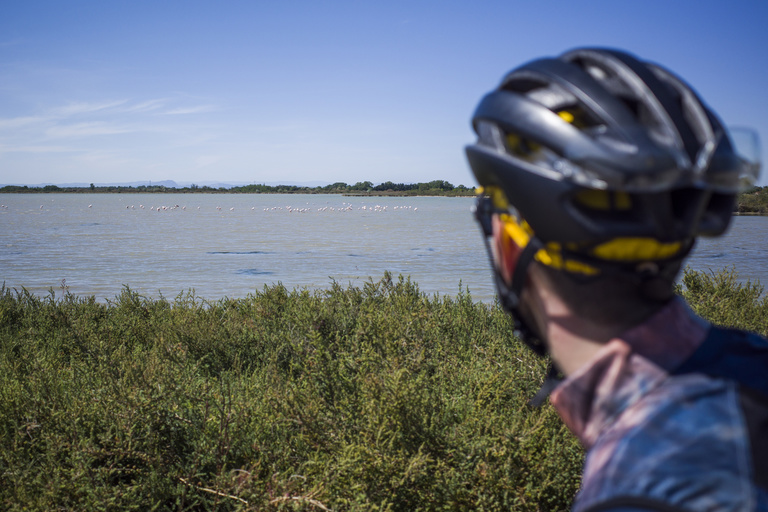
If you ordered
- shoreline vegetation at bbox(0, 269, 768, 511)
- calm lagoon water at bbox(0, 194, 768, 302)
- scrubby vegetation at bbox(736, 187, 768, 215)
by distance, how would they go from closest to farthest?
shoreline vegetation at bbox(0, 269, 768, 511)
calm lagoon water at bbox(0, 194, 768, 302)
scrubby vegetation at bbox(736, 187, 768, 215)

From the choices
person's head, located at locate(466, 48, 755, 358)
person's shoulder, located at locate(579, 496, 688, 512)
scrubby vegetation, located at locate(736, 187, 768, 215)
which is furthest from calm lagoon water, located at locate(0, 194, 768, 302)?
scrubby vegetation, located at locate(736, 187, 768, 215)

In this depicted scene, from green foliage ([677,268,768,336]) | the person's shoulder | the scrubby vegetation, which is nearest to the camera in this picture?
the person's shoulder

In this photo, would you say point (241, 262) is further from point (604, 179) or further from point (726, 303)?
point (604, 179)

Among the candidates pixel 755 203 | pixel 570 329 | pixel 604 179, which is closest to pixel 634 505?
pixel 570 329

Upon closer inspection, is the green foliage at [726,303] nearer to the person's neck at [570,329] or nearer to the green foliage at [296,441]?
the green foliage at [296,441]

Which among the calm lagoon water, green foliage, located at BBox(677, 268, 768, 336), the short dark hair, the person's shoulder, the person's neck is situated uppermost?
the short dark hair

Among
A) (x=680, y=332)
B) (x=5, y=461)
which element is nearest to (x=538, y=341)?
(x=680, y=332)

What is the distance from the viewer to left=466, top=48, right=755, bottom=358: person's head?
3.43 feet

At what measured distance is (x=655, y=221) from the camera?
1043 mm

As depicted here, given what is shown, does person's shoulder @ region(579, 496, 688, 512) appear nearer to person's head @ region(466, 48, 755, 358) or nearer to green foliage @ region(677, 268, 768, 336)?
person's head @ region(466, 48, 755, 358)

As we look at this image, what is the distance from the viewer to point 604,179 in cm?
105

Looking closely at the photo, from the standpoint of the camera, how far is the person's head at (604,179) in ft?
3.43

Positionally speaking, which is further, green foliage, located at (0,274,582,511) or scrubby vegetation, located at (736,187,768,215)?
scrubby vegetation, located at (736,187,768,215)

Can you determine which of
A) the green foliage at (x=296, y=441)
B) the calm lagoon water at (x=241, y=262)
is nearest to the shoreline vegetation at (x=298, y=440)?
the green foliage at (x=296, y=441)
